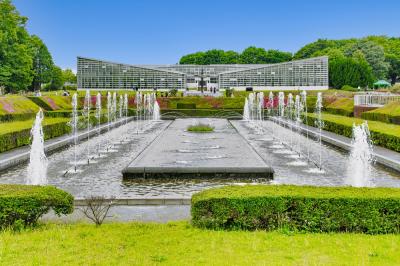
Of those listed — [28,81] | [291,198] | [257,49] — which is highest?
[257,49]

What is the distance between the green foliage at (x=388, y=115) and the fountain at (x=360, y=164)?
9.02 meters

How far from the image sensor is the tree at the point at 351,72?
83938mm

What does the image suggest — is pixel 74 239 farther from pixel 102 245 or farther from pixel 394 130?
pixel 394 130

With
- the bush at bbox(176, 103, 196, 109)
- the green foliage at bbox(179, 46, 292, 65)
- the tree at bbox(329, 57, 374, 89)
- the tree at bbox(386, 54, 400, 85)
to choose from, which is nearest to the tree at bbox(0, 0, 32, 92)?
the bush at bbox(176, 103, 196, 109)

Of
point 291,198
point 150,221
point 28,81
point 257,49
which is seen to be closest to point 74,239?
Result: point 150,221

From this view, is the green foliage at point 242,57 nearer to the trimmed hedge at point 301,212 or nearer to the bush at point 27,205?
the trimmed hedge at point 301,212

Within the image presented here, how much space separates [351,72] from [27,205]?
81.4 meters

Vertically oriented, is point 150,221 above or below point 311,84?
below

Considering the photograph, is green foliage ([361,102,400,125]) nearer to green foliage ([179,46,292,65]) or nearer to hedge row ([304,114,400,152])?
hedge row ([304,114,400,152])

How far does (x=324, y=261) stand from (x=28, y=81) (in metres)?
52.4

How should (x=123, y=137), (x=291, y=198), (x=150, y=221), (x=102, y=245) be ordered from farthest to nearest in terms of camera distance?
(x=123, y=137)
(x=150, y=221)
(x=291, y=198)
(x=102, y=245)

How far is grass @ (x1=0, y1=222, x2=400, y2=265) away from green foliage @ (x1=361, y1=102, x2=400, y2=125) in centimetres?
2064

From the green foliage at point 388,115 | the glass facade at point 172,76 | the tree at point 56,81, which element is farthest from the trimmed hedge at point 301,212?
the tree at point 56,81

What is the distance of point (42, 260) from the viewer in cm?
680
